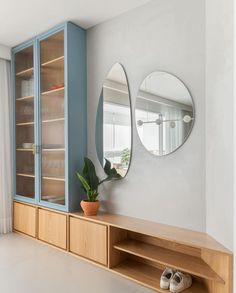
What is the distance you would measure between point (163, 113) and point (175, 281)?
134 centimetres

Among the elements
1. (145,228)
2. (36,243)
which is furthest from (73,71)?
(36,243)

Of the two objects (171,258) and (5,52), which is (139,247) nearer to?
(171,258)

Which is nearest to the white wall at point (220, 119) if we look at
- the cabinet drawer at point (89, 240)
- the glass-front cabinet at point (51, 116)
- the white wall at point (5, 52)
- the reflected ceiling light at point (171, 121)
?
the reflected ceiling light at point (171, 121)

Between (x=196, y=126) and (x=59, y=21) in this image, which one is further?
(x=59, y=21)

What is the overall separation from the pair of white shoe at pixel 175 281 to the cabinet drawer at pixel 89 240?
1.95 feet

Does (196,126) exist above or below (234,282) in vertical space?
above

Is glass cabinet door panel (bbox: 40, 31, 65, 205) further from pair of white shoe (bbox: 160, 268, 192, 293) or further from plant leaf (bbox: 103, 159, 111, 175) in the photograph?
pair of white shoe (bbox: 160, 268, 192, 293)

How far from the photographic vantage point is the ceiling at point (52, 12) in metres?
2.23

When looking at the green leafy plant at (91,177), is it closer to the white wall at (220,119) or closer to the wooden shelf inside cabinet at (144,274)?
the wooden shelf inside cabinet at (144,274)

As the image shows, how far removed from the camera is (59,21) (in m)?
2.57

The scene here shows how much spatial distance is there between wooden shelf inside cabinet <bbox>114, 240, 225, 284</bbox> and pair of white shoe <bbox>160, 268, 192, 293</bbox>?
84mm

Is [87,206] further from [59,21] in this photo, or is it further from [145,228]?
[59,21]

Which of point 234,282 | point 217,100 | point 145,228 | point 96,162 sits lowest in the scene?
point 234,282

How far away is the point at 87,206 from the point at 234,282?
4.57ft
